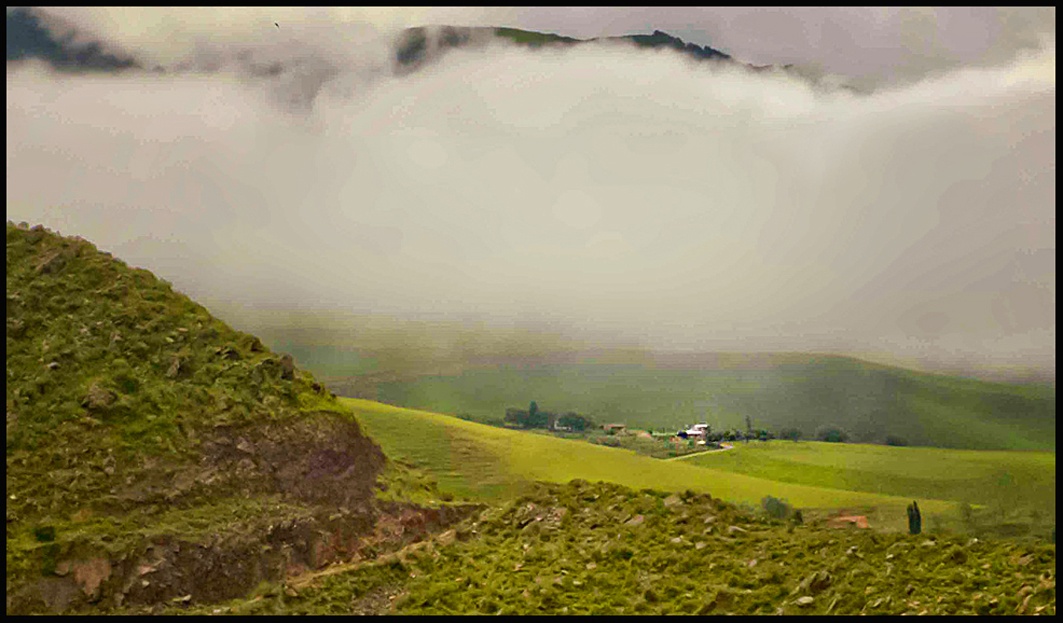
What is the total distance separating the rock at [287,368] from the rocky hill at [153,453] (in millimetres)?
19

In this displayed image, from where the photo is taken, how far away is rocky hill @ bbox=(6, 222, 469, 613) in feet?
28.3

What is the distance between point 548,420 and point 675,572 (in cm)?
342

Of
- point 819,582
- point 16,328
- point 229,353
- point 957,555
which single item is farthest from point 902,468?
point 16,328

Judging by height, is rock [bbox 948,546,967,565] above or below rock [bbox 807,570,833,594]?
above

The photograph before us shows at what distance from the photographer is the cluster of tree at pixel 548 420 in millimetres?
12172

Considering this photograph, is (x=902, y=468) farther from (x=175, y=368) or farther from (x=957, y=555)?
(x=175, y=368)

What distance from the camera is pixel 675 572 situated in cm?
918

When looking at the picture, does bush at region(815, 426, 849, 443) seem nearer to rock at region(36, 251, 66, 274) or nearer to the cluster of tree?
the cluster of tree

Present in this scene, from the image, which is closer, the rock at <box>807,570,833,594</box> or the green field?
the rock at <box>807,570,833,594</box>

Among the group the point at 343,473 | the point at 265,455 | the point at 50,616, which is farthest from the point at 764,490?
the point at 50,616

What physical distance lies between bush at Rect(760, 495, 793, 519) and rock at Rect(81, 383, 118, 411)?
7.10 meters

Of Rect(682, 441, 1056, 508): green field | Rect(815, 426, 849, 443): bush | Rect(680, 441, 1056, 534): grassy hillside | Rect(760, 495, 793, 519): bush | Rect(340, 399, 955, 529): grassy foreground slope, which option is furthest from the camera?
Rect(815, 426, 849, 443): bush

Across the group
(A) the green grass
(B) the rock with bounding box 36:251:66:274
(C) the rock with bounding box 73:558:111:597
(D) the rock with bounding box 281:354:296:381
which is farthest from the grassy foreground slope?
(B) the rock with bounding box 36:251:66:274

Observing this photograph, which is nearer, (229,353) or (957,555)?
(957,555)
